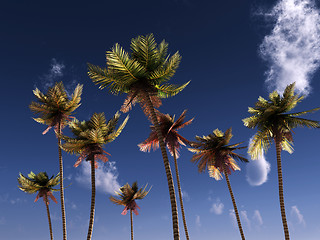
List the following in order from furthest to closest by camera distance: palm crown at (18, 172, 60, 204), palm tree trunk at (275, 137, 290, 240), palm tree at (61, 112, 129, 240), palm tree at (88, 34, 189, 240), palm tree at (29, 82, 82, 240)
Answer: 1. palm crown at (18, 172, 60, 204)
2. palm tree at (29, 82, 82, 240)
3. palm tree at (61, 112, 129, 240)
4. palm tree trunk at (275, 137, 290, 240)
5. palm tree at (88, 34, 189, 240)

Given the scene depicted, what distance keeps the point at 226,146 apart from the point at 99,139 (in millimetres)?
13773

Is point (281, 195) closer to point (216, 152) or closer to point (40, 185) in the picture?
point (216, 152)

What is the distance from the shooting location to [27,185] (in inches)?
1224

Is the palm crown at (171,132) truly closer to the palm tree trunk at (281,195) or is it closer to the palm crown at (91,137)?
the palm crown at (91,137)

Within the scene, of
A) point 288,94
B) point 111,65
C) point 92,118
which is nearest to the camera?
point 111,65

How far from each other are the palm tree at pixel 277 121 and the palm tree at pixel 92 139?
13.4 m

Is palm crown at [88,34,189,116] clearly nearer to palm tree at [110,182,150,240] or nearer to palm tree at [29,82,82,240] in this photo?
palm tree at [29,82,82,240]

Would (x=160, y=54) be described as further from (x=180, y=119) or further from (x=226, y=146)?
(x=226, y=146)

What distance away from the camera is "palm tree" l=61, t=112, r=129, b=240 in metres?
21.6

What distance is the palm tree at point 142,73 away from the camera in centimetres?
1428

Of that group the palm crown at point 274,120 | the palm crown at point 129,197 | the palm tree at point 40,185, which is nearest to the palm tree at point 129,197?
the palm crown at point 129,197

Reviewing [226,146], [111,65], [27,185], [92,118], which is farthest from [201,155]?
[27,185]

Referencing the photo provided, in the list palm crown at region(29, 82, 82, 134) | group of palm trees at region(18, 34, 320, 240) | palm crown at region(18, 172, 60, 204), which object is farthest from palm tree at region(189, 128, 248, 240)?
palm crown at region(18, 172, 60, 204)

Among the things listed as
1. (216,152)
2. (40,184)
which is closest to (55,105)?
(40,184)
